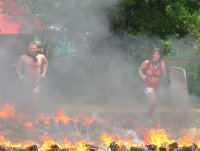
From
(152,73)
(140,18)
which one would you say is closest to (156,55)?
(152,73)

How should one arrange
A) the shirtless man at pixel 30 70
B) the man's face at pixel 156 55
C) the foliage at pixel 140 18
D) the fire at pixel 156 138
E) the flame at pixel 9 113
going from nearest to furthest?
the fire at pixel 156 138, the flame at pixel 9 113, the shirtless man at pixel 30 70, the man's face at pixel 156 55, the foliage at pixel 140 18

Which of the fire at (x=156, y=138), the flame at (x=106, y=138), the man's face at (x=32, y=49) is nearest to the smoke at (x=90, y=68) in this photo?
the man's face at (x=32, y=49)

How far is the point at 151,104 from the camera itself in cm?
1175

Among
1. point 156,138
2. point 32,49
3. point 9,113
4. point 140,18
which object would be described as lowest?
point 156,138

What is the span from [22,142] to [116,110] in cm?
429

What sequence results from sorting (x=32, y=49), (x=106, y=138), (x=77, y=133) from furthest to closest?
(x=32, y=49) → (x=77, y=133) → (x=106, y=138)

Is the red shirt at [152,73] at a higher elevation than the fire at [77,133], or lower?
higher

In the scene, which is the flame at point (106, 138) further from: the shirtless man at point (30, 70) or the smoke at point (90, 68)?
the smoke at point (90, 68)

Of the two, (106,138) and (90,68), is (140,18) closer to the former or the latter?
(90,68)

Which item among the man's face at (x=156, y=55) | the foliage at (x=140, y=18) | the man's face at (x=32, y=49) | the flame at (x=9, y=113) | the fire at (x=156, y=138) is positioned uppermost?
the foliage at (x=140, y=18)

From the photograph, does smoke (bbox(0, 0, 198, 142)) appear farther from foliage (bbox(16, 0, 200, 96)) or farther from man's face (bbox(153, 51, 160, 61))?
man's face (bbox(153, 51, 160, 61))

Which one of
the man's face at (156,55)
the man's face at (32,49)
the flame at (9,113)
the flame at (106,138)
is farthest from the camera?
the man's face at (156,55)

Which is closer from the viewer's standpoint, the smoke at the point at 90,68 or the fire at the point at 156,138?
the fire at the point at 156,138

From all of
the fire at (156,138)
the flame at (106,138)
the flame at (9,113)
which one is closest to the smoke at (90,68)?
the flame at (9,113)
